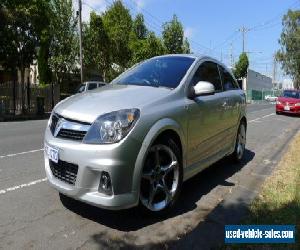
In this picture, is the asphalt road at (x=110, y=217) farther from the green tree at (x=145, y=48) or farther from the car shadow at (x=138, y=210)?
the green tree at (x=145, y=48)

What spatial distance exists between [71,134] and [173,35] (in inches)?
1614

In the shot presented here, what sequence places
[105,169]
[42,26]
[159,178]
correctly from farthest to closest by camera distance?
[42,26], [159,178], [105,169]

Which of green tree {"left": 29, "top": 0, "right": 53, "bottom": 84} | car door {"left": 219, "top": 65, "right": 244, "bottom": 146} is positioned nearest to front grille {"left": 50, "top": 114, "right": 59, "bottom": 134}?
car door {"left": 219, "top": 65, "right": 244, "bottom": 146}

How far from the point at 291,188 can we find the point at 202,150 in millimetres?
1382

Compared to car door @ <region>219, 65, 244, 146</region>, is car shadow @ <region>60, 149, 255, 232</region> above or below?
below

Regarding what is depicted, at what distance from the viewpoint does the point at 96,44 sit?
37.9 meters

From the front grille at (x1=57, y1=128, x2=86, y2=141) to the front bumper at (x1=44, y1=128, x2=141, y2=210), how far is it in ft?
0.18

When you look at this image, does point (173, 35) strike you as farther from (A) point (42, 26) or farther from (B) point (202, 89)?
(B) point (202, 89)

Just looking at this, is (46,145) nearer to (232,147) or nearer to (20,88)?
(232,147)

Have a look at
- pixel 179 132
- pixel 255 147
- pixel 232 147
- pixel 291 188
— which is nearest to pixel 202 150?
pixel 179 132

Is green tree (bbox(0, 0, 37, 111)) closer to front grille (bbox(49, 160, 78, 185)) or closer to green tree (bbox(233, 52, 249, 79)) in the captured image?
front grille (bbox(49, 160, 78, 185))

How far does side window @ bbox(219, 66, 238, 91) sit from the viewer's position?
7.47 m

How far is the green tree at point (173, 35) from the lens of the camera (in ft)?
146

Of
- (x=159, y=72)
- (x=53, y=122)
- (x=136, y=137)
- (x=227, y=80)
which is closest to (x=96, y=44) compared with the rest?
(x=227, y=80)
